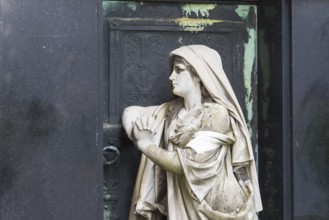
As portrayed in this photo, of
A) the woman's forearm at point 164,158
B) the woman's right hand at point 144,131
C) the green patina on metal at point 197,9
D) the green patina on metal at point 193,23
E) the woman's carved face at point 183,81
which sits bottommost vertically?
the woman's forearm at point 164,158

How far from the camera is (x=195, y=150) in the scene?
Answer: 5266mm

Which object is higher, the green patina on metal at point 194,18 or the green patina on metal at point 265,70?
the green patina on metal at point 194,18

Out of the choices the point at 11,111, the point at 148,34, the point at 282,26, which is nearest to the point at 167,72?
the point at 148,34

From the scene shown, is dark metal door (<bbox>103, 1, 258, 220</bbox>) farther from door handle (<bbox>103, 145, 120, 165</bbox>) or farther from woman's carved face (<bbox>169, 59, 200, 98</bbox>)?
woman's carved face (<bbox>169, 59, 200, 98</bbox>)

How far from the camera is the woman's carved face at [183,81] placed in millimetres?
5500

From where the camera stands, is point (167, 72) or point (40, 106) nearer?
point (40, 106)

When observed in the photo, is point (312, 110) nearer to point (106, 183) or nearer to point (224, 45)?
point (224, 45)

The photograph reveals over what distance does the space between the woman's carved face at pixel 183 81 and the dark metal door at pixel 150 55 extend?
365 millimetres

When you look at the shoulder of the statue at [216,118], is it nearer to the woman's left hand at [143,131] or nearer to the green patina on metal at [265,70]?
the woman's left hand at [143,131]

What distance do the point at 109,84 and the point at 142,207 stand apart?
33.0 inches

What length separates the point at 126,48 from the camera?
5.82m

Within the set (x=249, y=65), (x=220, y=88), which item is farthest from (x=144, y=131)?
(x=249, y=65)

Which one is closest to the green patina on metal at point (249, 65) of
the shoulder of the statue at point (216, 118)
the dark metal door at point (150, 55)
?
the dark metal door at point (150, 55)

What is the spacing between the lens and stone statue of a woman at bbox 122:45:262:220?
5312 millimetres
